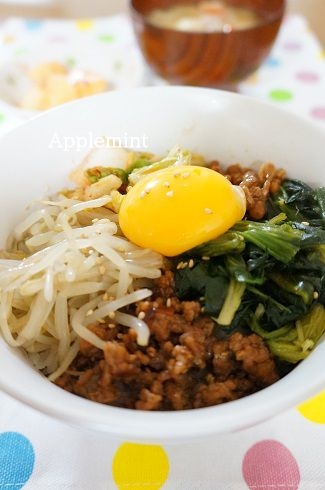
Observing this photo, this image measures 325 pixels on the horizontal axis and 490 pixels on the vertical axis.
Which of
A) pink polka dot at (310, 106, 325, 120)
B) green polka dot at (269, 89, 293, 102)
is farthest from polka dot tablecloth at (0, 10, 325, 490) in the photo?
green polka dot at (269, 89, 293, 102)

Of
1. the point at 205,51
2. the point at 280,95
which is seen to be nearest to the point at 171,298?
the point at 205,51

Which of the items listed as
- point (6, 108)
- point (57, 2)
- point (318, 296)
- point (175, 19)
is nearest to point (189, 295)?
point (318, 296)

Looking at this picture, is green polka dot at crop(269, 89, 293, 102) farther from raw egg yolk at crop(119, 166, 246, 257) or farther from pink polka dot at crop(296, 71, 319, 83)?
raw egg yolk at crop(119, 166, 246, 257)

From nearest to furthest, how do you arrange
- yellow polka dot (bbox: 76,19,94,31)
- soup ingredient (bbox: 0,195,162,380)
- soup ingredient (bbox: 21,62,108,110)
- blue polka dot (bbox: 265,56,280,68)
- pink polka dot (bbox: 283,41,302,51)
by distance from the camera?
1. soup ingredient (bbox: 0,195,162,380)
2. soup ingredient (bbox: 21,62,108,110)
3. blue polka dot (bbox: 265,56,280,68)
4. pink polka dot (bbox: 283,41,302,51)
5. yellow polka dot (bbox: 76,19,94,31)

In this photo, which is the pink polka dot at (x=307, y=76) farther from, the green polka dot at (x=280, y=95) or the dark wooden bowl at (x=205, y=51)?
the dark wooden bowl at (x=205, y=51)

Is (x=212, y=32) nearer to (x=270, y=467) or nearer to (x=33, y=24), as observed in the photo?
(x=33, y=24)

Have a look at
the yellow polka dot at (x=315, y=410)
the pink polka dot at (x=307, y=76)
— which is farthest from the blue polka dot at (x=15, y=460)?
the pink polka dot at (x=307, y=76)
